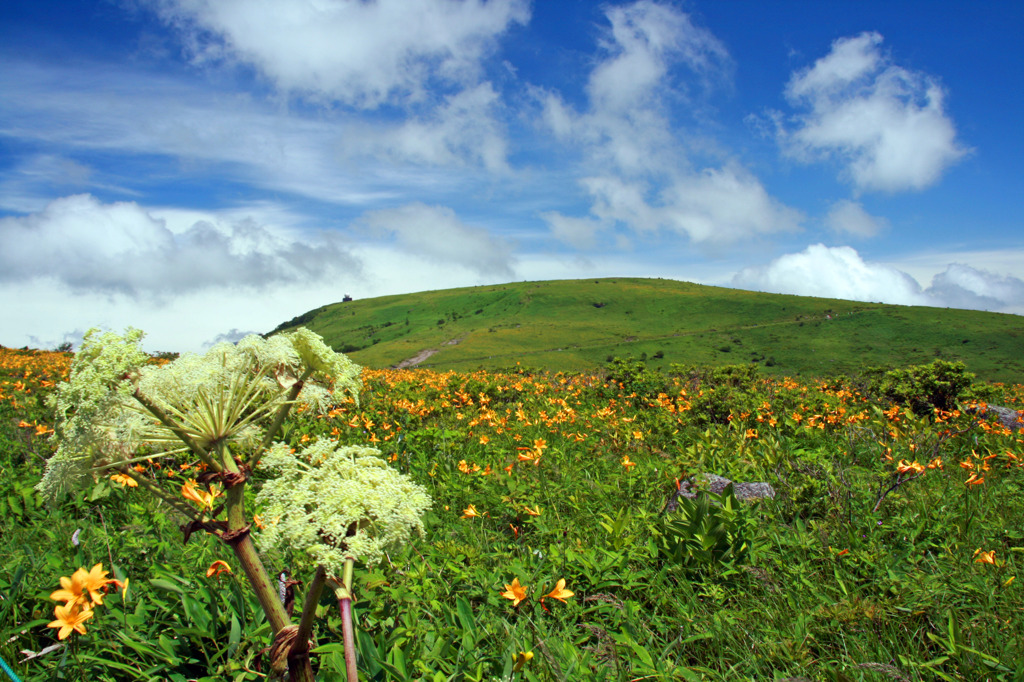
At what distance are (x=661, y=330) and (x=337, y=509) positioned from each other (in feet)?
393

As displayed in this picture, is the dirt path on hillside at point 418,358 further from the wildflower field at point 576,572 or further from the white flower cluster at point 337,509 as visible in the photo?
the white flower cluster at point 337,509

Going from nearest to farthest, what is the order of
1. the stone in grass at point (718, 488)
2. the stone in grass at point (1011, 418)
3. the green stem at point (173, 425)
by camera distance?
the green stem at point (173, 425) → the stone in grass at point (718, 488) → the stone in grass at point (1011, 418)

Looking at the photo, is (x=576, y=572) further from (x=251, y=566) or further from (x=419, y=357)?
(x=419, y=357)

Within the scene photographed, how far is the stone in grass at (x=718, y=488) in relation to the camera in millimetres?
4801

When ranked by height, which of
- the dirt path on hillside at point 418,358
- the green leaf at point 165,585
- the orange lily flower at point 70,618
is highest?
the dirt path on hillside at point 418,358

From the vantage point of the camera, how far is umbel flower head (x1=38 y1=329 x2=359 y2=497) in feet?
4.51

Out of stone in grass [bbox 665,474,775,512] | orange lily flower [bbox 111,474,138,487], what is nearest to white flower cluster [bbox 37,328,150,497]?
orange lily flower [bbox 111,474,138,487]

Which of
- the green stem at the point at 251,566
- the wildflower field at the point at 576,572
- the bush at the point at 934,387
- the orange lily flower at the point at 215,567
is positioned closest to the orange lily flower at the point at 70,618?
the wildflower field at the point at 576,572

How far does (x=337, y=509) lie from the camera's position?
1.39 m

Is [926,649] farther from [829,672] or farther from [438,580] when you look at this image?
[438,580]

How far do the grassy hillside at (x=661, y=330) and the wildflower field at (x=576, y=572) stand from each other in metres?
52.4

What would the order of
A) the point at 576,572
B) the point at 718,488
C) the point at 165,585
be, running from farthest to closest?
the point at 718,488 → the point at 576,572 → the point at 165,585

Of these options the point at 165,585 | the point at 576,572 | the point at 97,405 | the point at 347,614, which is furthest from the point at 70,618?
the point at 576,572

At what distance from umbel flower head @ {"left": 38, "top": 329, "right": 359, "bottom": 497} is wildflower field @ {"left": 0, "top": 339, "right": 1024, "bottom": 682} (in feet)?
0.29
